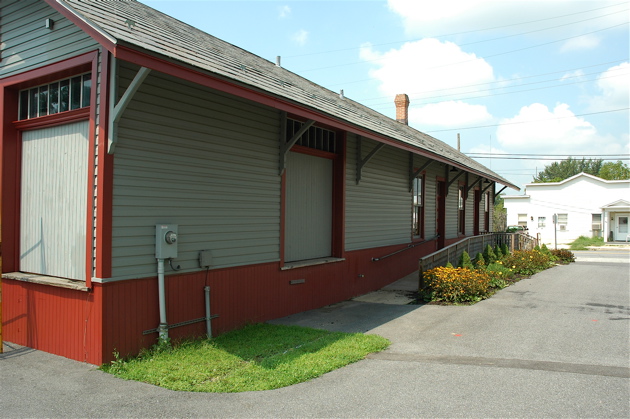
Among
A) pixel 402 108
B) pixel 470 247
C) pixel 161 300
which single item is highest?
pixel 402 108

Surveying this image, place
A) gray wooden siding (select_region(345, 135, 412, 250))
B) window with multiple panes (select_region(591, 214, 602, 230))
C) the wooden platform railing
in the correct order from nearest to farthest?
gray wooden siding (select_region(345, 135, 412, 250)) → the wooden platform railing → window with multiple panes (select_region(591, 214, 602, 230))

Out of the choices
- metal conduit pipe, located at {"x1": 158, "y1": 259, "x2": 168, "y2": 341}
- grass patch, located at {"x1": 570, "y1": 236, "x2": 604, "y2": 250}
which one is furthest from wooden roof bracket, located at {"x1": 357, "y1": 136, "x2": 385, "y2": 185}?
grass patch, located at {"x1": 570, "y1": 236, "x2": 604, "y2": 250}

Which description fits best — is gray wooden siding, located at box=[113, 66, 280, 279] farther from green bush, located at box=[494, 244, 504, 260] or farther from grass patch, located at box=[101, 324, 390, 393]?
green bush, located at box=[494, 244, 504, 260]

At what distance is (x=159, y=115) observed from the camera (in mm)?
6363

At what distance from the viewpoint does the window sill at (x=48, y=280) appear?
5895 millimetres

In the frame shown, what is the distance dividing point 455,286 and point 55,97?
27.5 ft

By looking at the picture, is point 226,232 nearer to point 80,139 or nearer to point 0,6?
point 80,139

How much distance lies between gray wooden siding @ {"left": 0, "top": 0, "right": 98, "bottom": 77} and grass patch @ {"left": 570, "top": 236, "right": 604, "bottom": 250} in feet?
116

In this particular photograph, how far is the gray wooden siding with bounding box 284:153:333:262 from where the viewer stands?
939 cm

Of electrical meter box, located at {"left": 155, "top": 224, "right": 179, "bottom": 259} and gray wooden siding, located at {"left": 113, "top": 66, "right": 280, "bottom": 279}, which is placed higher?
gray wooden siding, located at {"left": 113, "top": 66, "right": 280, "bottom": 279}

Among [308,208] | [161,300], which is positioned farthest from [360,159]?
[161,300]

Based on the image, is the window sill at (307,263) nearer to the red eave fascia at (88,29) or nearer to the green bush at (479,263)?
the red eave fascia at (88,29)

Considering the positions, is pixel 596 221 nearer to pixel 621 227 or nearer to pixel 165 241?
pixel 621 227

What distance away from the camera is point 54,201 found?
21.5 feet
